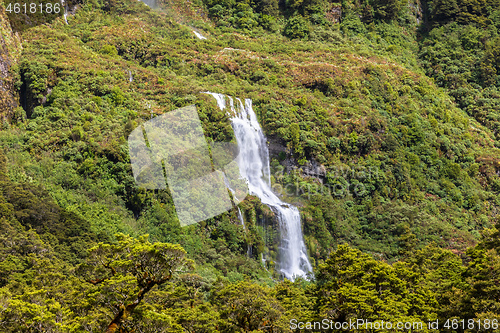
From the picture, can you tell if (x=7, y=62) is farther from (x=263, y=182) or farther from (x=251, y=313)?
(x=251, y=313)

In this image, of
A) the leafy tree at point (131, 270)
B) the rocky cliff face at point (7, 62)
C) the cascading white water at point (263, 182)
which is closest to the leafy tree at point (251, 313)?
the leafy tree at point (131, 270)

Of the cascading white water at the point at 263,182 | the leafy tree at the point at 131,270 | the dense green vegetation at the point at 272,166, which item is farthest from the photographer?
the cascading white water at the point at 263,182

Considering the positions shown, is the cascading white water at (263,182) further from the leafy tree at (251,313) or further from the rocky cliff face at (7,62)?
the rocky cliff face at (7,62)

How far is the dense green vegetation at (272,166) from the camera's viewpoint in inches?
747

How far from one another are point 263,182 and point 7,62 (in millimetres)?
18436

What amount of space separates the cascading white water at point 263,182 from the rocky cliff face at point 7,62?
13.4 m

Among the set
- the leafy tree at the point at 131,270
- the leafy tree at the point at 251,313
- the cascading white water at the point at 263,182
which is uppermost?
the leafy tree at the point at 131,270

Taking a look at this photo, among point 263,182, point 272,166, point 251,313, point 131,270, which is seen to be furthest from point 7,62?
point 251,313

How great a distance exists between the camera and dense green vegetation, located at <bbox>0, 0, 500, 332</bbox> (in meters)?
19.0

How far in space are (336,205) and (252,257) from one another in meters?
8.44

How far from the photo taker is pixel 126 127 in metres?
32.5

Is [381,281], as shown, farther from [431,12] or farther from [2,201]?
[431,12]

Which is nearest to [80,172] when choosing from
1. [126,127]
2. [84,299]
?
[126,127]

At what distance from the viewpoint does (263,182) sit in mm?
37156
